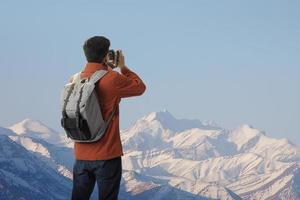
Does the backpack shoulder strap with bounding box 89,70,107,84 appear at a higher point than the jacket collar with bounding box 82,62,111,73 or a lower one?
lower

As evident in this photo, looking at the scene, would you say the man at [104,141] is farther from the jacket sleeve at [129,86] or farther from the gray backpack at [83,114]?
the gray backpack at [83,114]

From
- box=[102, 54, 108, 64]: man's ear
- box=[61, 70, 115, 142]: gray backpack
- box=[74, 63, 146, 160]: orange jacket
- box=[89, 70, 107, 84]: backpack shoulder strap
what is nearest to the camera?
box=[61, 70, 115, 142]: gray backpack

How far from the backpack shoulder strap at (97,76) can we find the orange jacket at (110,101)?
0.21ft

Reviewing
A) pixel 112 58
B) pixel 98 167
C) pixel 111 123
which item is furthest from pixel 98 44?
pixel 98 167

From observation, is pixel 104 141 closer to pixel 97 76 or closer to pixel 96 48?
pixel 97 76

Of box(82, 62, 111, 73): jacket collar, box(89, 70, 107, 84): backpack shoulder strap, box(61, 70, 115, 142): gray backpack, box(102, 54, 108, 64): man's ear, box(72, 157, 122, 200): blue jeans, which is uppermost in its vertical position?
box(102, 54, 108, 64): man's ear

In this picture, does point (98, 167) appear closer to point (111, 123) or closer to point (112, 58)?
point (111, 123)

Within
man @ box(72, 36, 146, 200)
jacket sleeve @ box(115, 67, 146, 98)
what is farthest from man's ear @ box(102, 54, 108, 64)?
jacket sleeve @ box(115, 67, 146, 98)

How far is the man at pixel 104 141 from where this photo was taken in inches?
467

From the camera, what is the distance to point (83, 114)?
11.7m

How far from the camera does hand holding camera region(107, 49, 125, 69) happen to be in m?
12.1

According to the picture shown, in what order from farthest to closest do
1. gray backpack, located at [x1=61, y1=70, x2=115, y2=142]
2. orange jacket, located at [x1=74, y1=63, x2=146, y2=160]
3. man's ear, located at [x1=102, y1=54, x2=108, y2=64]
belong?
man's ear, located at [x1=102, y1=54, x2=108, y2=64]
orange jacket, located at [x1=74, y1=63, x2=146, y2=160]
gray backpack, located at [x1=61, y1=70, x2=115, y2=142]

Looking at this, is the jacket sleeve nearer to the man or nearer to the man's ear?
the man

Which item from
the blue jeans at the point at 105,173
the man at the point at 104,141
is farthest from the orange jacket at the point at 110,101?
the blue jeans at the point at 105,173
